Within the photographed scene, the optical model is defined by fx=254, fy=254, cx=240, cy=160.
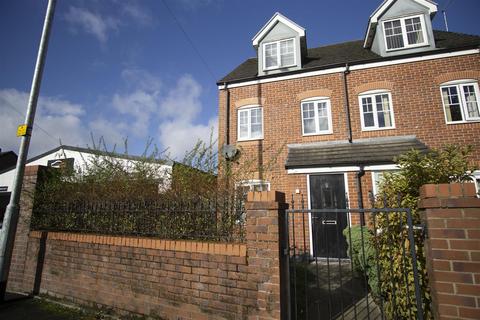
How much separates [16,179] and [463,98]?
13634mm

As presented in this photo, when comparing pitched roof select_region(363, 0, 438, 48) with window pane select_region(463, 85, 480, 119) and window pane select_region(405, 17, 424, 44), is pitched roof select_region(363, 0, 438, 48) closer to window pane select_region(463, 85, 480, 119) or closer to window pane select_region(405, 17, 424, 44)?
window pane select_region(405, 17, 424, 44)

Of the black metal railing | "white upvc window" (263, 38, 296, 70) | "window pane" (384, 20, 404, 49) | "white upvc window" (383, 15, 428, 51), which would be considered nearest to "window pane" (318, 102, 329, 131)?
"white upvc window" (263, 38, 296, 70)

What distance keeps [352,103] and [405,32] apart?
3.80m

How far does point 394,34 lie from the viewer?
10.7 meters

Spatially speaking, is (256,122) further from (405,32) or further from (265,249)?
(265,249)

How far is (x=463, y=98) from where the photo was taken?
30.5ft

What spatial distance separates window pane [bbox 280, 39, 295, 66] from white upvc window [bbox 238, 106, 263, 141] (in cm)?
264

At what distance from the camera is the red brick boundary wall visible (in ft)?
10.7

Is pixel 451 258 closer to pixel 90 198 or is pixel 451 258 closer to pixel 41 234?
pixel 90 198

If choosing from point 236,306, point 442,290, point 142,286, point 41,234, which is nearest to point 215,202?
point 236,306

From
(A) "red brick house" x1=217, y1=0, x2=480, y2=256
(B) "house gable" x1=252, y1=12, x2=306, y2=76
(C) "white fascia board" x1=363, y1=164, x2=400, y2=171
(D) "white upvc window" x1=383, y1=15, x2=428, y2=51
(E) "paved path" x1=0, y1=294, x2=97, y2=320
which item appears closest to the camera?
(E) "paved path" x1=0, y1=294, x2=97, y2=320

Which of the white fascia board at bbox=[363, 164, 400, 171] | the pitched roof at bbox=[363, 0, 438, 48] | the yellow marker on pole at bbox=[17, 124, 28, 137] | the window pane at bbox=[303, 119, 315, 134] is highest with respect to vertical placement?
the pitched roof at bbox=[363, 0, 438, 48]

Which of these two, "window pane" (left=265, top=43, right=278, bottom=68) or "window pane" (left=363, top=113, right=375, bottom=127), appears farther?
"window pane" (left=265, top=43, right=278, bottom=68)

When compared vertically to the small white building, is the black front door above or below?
below
